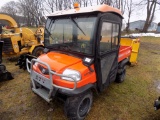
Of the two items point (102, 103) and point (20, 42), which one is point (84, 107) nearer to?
point (102, 103)

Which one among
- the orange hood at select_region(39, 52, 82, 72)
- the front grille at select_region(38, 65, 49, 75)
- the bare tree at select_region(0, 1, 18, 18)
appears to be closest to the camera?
the orange hood at select_region(39, 52, 82, 72)

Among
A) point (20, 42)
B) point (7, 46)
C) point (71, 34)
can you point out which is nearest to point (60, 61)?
point (71, 34)

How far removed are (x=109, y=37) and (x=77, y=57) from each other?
901mm

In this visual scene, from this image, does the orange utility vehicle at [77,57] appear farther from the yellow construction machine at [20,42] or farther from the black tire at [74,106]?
the yellow construction machine at [20,42]

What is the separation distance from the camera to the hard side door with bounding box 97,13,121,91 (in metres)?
2.54

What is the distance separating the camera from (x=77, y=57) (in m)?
2.62

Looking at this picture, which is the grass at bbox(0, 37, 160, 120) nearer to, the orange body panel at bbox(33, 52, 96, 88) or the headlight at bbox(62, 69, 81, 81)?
the orange body panel at bbox(33, 52, 96, 88)

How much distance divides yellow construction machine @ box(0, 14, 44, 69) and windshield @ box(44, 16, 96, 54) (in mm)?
2882

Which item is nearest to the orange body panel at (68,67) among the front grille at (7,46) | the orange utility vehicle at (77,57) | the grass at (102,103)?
the orange utility vehicle at (77,57)

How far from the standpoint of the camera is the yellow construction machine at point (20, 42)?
579 centimetres

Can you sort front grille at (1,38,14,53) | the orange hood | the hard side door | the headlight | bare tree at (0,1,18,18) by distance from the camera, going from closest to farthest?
the headlight → the orange hood → the hard side door → front grille at (1,38,14,53) → bare tree at (0,1,18,18)

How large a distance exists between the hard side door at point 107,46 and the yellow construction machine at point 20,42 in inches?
149

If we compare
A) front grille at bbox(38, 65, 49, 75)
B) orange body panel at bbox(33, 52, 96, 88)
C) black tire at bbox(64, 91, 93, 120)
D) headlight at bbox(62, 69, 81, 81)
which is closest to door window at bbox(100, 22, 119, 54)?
orange body panel at bbox(33, 52, 96, 88)

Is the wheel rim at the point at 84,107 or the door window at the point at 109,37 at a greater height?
the door window at the point at 109,37
